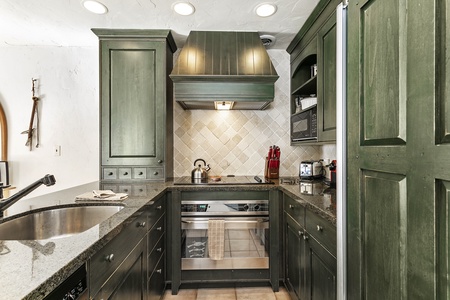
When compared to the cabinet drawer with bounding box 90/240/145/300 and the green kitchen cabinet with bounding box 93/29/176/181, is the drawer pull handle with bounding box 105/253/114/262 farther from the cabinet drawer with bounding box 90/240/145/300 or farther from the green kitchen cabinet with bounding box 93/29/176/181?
the green kitchen cabinet with bounding box 93/29/176/181

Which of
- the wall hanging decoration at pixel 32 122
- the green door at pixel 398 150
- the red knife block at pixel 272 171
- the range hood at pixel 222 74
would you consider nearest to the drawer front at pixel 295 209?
the red knife block at pixel 272 171

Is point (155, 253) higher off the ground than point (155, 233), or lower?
lower

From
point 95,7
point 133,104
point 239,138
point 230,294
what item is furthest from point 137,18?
point 230,294

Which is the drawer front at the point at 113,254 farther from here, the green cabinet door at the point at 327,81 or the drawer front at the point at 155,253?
the green cabinet door at the point at 327,81

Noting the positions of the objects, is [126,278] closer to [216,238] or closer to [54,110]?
[216,238]

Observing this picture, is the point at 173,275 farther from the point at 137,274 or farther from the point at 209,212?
the point at 137,274

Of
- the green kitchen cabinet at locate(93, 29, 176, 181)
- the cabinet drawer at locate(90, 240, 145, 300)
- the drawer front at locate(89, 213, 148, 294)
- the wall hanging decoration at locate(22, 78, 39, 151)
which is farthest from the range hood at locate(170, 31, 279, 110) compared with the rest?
the wall hanging decoration at locate(22, 78, 39, 151)

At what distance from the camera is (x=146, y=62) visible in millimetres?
2373

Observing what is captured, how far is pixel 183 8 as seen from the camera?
1983mm

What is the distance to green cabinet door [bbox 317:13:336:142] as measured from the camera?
5.61ft

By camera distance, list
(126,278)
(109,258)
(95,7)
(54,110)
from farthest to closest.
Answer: (54,110) → (95,7) → (126,278) → (109,258)

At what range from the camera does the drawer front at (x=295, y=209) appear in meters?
1.64

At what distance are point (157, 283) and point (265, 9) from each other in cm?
229

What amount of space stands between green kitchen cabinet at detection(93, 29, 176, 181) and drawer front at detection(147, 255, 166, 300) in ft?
2.63
